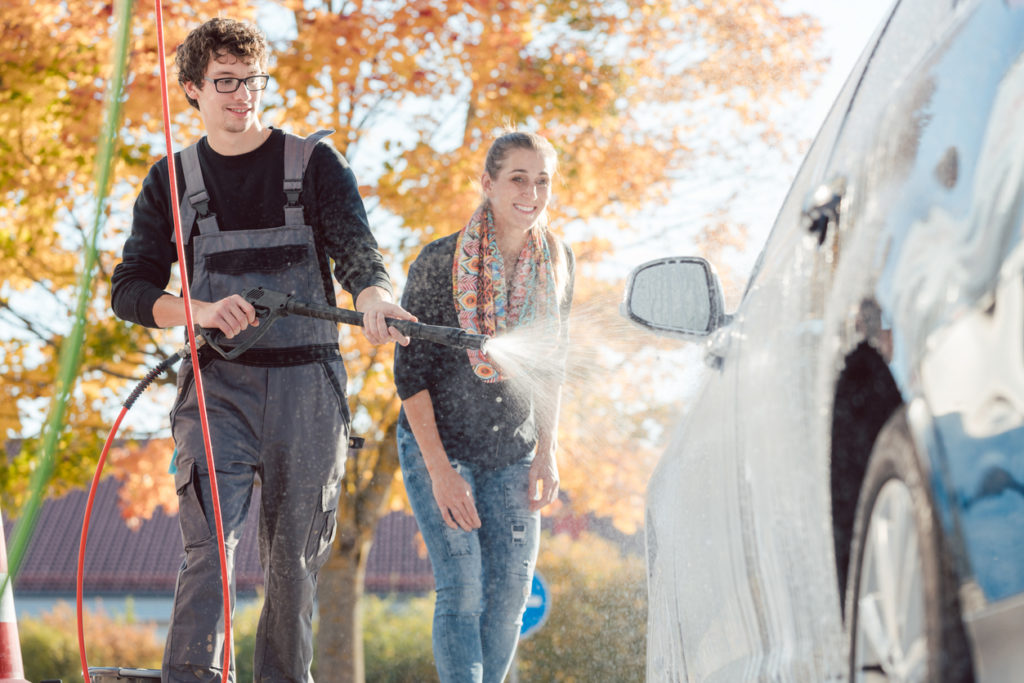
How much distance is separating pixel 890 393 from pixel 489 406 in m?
2.32

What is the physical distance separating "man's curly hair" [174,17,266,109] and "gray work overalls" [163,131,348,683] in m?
0.29

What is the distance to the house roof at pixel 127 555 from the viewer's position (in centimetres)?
2628

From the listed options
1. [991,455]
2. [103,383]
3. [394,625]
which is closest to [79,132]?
[103,383]

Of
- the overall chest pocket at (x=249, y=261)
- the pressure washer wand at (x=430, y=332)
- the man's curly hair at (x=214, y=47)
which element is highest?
the man's curly hair at (x=214, y=47)

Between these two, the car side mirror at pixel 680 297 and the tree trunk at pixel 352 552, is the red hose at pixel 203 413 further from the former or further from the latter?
the tree trunk at pixel 352 552

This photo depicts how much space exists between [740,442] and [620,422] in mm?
7706

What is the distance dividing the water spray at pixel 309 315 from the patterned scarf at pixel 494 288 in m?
0.48

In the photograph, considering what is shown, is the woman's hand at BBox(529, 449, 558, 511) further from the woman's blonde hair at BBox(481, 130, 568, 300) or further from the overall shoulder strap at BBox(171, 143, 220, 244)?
the overall shoulder strap at BBox(171, 143, 220, 244)

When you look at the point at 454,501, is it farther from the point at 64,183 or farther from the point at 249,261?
the point at 64,183

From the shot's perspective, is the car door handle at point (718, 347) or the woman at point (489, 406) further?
the woman at point (489, 406)

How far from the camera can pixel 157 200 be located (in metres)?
3.57

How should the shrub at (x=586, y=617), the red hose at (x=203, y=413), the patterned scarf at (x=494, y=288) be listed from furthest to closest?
1. the shrub at (x=586, y=617)
2. the patterned scarf at (x=494, y=288)
3. the red hose at (x=203, y=413)

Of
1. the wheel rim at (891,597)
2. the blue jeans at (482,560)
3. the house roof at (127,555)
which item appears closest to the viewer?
the wheel rim at (891,597)

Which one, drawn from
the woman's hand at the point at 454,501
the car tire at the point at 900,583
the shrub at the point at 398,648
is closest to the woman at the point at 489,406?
the woman's hand at the point at 454,501
